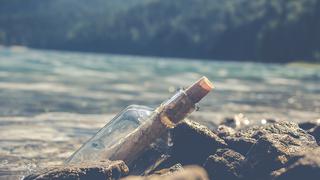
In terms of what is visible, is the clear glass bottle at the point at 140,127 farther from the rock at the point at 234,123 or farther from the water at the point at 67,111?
the rock at the point at 234,123

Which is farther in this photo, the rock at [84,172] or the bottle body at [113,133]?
the bottle body at [113,133]

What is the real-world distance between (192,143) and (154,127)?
965 millimetres

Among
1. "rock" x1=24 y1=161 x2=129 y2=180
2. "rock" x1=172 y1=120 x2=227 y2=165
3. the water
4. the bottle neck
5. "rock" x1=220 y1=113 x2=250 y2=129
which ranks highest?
the bottle neck

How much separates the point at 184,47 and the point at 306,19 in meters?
54.2

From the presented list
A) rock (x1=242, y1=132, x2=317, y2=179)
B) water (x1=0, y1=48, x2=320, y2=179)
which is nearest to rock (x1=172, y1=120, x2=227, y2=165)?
rock (x1=242, y1=132, x2=317, y2=179)

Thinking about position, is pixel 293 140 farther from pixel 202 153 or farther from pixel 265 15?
pixel 265 15

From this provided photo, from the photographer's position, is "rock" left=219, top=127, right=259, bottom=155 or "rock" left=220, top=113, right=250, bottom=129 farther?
"rock" left=220, top=113, right=250, bottom=129

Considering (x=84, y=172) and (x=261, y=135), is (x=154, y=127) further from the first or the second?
(x=261, y=135)

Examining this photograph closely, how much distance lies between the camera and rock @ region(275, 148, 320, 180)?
9125 mm

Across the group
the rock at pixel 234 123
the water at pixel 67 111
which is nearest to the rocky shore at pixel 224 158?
the water at pixel 67 111

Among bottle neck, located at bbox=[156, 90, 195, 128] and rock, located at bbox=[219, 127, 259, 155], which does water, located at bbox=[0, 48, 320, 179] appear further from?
rock, located at bbox=[219, 127, 259, 155]

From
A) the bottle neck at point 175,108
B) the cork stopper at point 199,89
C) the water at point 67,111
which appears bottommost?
the water at point 67,111

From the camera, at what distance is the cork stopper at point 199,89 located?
11750 mm

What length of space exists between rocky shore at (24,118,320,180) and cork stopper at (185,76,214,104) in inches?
26.4
